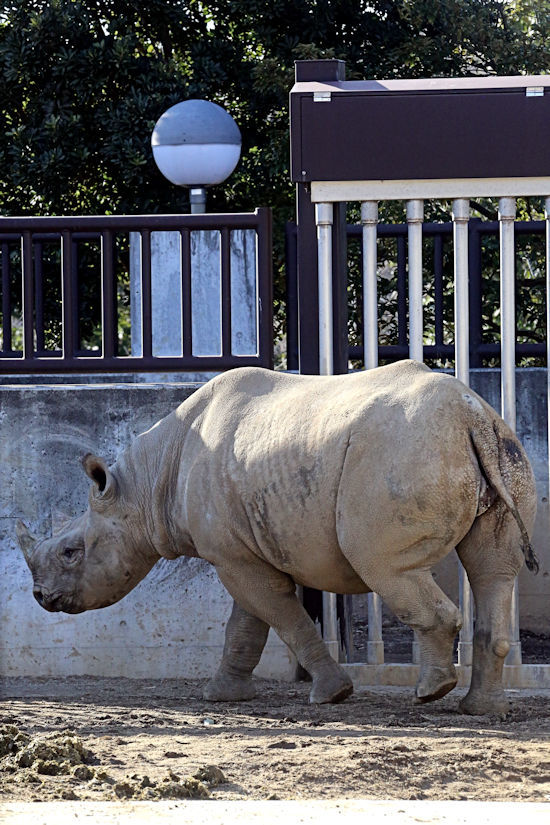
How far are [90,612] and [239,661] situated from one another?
42.1 inches

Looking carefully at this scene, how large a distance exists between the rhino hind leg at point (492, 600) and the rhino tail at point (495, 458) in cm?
14

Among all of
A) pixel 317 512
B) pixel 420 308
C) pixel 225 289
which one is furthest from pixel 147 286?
pixel 317 512

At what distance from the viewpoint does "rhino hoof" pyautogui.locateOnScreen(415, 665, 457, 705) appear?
6316 millimetres

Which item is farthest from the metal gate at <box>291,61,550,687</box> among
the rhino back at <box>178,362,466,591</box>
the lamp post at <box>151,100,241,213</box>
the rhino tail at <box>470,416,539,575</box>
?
the lamp post at <box>151,100,241,213</box>

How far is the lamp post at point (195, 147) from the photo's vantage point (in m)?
9.96

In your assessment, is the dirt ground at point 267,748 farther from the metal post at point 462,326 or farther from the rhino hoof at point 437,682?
the metal post at point 462,326

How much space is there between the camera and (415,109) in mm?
7297

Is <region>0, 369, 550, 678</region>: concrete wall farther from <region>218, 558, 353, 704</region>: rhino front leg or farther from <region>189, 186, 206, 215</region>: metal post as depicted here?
<region>189, 186, 206, 215</region>: metal post

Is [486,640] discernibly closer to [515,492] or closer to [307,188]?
[515,492]

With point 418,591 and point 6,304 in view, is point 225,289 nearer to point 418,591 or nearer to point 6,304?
point 6,304

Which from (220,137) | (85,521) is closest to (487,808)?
(85,521)

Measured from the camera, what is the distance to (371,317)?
24.3ft

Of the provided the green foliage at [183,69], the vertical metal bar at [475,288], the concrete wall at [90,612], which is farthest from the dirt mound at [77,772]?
the green foliage at [183,69]

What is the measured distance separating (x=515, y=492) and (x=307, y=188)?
6.85ft
